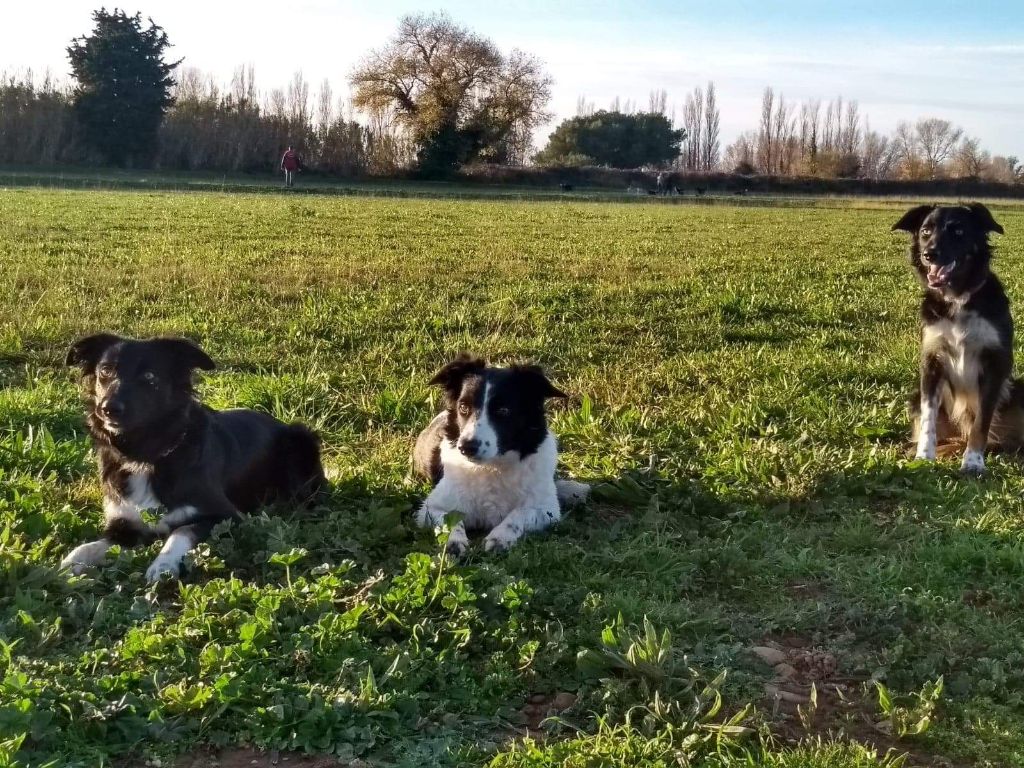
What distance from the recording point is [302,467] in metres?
5.29

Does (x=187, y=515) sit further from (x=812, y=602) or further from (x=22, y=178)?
(x=22, y=178)

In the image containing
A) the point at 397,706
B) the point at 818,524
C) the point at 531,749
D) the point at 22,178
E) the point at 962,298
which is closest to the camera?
the point at 531,749

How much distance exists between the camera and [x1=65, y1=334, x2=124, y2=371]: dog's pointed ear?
471 cm

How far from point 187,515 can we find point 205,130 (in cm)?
5786

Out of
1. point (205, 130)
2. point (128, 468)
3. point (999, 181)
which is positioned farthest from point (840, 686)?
point (999, 181)

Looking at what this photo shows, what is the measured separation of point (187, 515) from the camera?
4555 mm

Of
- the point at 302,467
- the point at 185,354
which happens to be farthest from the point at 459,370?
the point at 185,354

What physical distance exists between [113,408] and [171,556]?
77cm

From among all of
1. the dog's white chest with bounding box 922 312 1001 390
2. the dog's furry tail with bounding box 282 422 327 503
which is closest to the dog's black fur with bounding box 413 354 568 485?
the dog's furry tail with bounding box 282 422 327 503

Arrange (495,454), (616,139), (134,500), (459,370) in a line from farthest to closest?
(616,139) → (459,370) → (495,454) → (134,500)

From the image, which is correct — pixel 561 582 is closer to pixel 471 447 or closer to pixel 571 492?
pixel 471 447

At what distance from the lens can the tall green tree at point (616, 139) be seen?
272 feet

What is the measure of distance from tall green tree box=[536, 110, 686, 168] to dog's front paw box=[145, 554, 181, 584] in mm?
80047

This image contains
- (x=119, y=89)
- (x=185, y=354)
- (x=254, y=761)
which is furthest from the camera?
(x=119, y=89)
